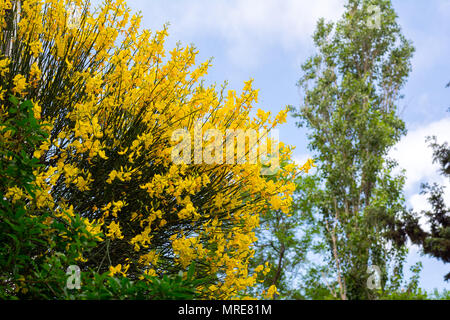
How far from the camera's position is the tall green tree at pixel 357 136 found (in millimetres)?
10977

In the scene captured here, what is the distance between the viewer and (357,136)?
12.6 m

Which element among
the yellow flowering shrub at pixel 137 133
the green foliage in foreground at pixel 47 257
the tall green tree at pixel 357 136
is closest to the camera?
the green foliage in foreground at pixel 47 257

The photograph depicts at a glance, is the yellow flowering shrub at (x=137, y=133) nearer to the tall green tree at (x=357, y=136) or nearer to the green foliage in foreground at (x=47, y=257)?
the green foliage in foreground at (x=47, y=257)

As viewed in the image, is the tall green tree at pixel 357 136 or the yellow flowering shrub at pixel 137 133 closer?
the yellow flowering shrub at pixel 137 133

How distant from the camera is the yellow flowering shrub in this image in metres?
2.93

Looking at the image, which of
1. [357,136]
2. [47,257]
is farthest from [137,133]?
[357,136]

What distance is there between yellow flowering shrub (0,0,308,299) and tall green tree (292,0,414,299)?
873cm

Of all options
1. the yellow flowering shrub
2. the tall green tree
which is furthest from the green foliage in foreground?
the tall green tree

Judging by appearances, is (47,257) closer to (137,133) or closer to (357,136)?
(137,133)

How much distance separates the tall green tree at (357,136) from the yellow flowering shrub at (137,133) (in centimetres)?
873

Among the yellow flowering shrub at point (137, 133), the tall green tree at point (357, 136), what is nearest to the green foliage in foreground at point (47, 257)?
the yellow flowering shrub at point (137, 133)

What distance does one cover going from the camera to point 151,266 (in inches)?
123
